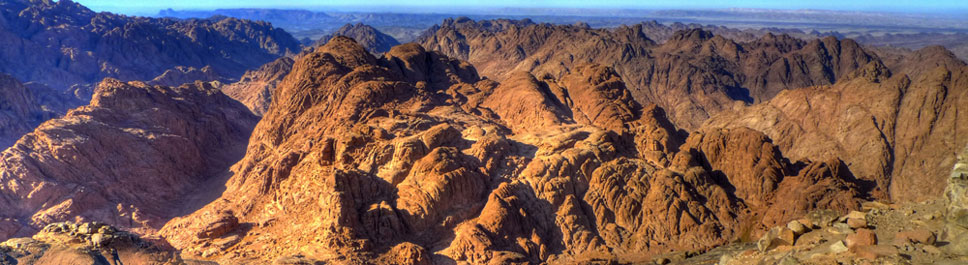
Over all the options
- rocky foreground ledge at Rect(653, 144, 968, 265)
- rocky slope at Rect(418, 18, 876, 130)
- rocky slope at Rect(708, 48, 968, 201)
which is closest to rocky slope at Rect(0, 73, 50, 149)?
rocky slope at Rect(418, 18, 876, 130)

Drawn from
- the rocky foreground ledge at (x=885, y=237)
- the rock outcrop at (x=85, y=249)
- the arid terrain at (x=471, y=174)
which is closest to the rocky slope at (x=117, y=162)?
the arid terrain at (x=471, y=174)

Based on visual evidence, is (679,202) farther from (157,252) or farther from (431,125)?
(157,252)

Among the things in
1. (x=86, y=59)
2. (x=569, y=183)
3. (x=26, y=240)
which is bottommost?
(x=86, y=59)

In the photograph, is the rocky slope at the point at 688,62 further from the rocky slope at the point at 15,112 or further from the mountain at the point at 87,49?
the rocky slope at the point at 15,112

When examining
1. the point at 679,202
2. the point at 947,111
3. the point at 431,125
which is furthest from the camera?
the point at 947,111

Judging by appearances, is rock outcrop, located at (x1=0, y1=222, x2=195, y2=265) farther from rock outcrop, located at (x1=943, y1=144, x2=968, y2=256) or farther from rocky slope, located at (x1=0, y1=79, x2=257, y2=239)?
rock outcrop, located at (x1=943, y1=144, x2=968, y2=256)

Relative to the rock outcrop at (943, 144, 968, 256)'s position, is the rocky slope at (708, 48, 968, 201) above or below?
below

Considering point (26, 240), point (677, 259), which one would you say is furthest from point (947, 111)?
point (26, 240)
